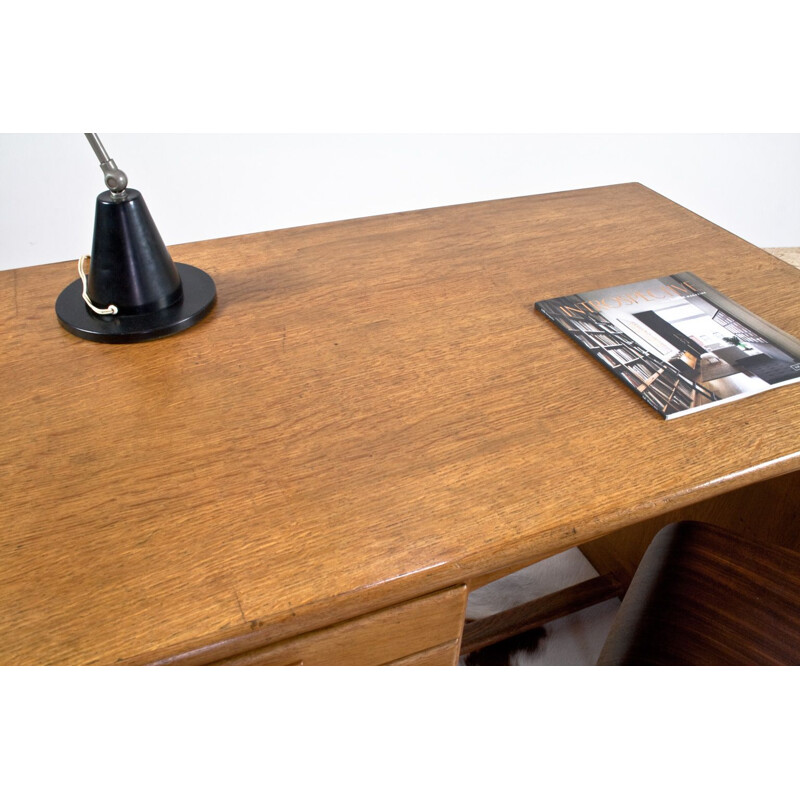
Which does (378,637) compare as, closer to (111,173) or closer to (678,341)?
(678,341)

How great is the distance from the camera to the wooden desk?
664 millimetres

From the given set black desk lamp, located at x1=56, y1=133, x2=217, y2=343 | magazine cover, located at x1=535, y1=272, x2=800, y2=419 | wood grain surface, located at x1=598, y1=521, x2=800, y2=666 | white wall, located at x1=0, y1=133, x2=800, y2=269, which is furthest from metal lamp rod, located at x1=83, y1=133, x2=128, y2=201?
white wall, located at x1=0, y1=133, x2=800, y2=269

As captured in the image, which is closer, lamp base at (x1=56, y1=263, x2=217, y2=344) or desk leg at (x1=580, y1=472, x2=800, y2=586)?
lamp base at (x1=56, y1=263, x2=217, y2=344)

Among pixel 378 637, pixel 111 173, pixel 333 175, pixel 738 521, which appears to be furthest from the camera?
pixel 333 175

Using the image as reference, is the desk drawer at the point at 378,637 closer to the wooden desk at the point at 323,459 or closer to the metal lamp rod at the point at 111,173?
the wooden desk at the point at 323,459

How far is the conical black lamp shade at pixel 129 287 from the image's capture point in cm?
97

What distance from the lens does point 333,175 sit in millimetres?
2500

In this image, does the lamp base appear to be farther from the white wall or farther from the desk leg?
the white wall

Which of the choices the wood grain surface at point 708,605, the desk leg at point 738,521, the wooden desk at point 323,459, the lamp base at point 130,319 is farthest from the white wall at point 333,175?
the wood grain surface at point 708,605

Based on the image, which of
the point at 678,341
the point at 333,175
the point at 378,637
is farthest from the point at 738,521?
the point at 333,175

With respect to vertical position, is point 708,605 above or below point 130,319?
below

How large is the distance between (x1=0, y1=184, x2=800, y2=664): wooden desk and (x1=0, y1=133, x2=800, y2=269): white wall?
4.15 ft

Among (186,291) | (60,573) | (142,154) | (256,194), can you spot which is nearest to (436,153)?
(256,194)

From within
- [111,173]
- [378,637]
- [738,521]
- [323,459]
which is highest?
[111,173]
